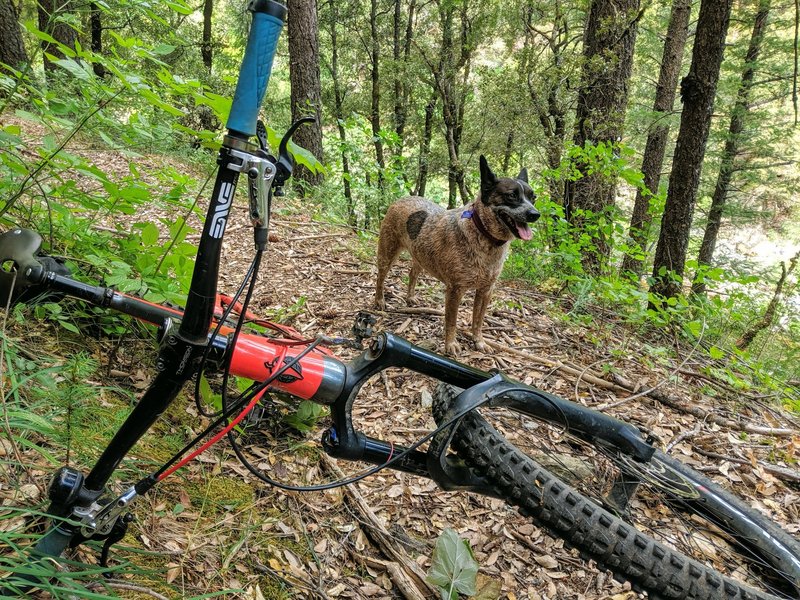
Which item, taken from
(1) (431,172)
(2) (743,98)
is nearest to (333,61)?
(1) (431,172)

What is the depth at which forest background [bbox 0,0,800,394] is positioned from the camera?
2.42 metres

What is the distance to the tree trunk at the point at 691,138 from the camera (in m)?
5.40

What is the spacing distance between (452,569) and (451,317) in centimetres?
238

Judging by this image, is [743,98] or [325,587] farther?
[743,98]

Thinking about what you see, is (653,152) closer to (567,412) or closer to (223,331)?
(567,412)

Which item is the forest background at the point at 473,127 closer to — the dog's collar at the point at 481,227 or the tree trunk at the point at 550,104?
the tree trunk at the point at 550,104

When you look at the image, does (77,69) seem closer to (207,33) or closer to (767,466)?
(767,466)

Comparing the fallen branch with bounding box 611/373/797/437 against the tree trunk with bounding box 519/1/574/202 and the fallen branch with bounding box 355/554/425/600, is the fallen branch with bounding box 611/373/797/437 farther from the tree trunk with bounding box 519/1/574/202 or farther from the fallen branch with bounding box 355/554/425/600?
the tree trunk with bounding box 519/1/574/202

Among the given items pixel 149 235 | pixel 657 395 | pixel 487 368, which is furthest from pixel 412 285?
pixel 149 235

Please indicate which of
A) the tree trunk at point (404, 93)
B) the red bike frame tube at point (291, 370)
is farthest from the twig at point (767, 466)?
the tree trunk at point (404, 93)

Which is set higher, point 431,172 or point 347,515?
point 431,172

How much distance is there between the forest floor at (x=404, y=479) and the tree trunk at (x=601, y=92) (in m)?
2.23

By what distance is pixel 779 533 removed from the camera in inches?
88.0

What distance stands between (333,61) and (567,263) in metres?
14.3
